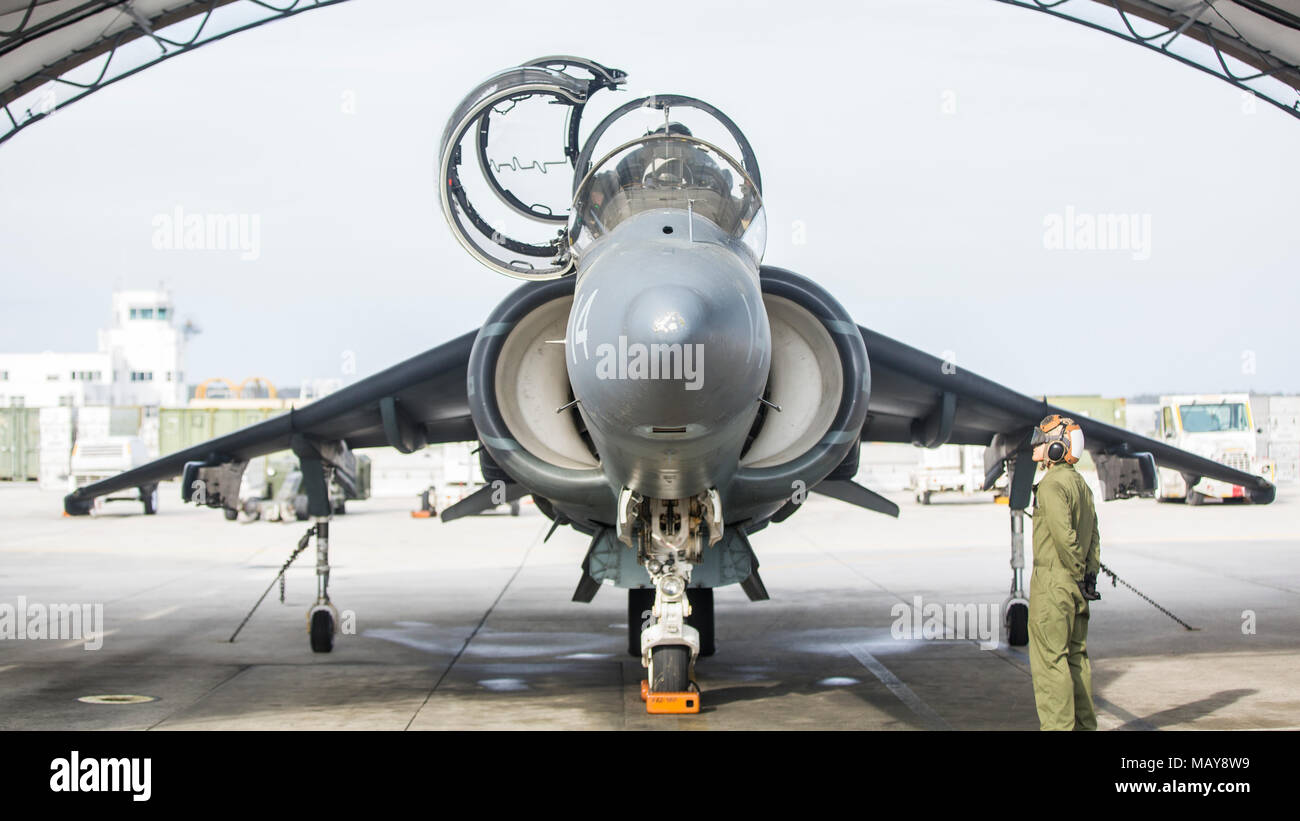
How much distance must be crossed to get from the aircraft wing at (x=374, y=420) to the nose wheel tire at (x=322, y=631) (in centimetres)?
141

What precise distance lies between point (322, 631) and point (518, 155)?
14.5 feet

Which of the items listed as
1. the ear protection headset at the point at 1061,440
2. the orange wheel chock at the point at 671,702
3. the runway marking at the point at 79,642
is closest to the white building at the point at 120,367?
the runway marking at the point at 79,642

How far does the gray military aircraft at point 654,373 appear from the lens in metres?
5.17

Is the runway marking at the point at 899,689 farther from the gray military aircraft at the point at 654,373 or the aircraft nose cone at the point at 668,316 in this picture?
the aircraft nose cone at the point at 668,316

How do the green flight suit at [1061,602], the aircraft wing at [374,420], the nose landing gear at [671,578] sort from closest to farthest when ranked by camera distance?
the green flight suit at [1061,602] < the nose landing gear at [671,578] < the aircraft wing at [374,420]

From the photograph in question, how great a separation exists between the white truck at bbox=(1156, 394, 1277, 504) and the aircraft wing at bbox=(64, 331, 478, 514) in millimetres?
23662

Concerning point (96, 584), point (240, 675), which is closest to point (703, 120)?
point (240, 675)

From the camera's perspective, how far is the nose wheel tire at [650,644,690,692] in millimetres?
6887

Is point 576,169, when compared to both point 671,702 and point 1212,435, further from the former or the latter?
point 1212,435

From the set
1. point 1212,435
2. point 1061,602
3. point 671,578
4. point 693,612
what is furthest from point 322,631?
point 1212,435

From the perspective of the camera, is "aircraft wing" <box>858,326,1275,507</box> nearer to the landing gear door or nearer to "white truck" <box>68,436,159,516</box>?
the landing gear door

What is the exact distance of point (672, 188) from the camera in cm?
639
